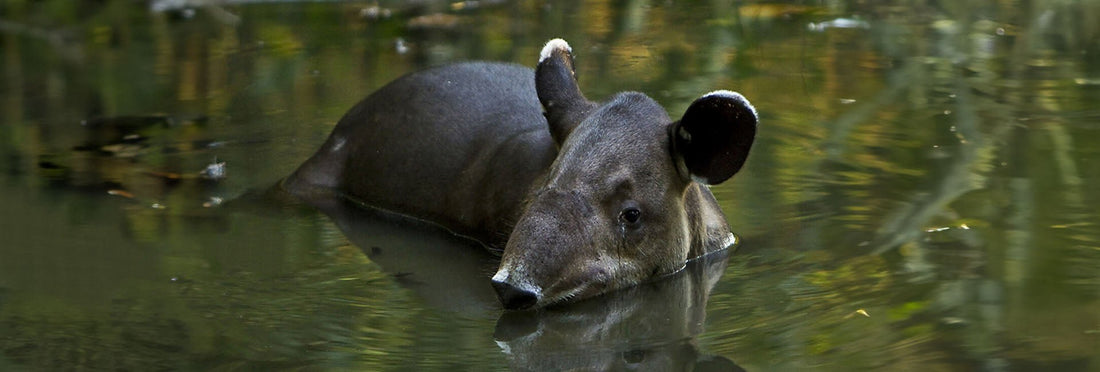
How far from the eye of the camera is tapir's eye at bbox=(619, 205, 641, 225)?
600cm

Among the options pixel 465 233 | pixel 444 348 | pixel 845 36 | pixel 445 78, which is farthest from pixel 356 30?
pixel 444 348

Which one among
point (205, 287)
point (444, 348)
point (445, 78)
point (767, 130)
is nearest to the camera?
point (444, 348)

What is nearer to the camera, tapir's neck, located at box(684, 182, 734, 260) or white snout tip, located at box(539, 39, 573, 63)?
tapir's neck, located at box(684, 182, 734, 260)

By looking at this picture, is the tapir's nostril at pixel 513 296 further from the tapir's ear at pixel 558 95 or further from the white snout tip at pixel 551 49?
the white snout tip at pixel 551 49

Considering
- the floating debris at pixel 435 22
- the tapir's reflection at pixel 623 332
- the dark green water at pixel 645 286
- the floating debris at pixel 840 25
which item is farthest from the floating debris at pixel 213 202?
the floating debris at pixel 840 25

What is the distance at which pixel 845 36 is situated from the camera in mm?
11859

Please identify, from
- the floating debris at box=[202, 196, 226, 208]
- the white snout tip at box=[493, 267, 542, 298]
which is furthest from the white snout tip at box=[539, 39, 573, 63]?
the floating debris at box=[202, 196, 226, 208]

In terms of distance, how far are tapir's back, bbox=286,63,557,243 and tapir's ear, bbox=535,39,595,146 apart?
22 cm

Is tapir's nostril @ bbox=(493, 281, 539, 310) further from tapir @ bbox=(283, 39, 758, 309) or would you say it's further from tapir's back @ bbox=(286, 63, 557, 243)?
tapir's back @ bbox=(286, 63, 557, 243)

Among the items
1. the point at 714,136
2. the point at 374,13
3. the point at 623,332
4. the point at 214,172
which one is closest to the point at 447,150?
the point at 214,172

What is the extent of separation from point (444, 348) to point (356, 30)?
330 inches

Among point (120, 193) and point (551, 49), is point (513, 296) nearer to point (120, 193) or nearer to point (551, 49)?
point (551, 49)

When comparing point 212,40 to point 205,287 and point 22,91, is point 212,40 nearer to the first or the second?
point 22,91

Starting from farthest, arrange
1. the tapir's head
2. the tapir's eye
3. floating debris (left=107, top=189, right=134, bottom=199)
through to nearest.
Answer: floating debris (left=107, top=189, right=134, bottom=199)
the tapir's eye
the tapir's head
